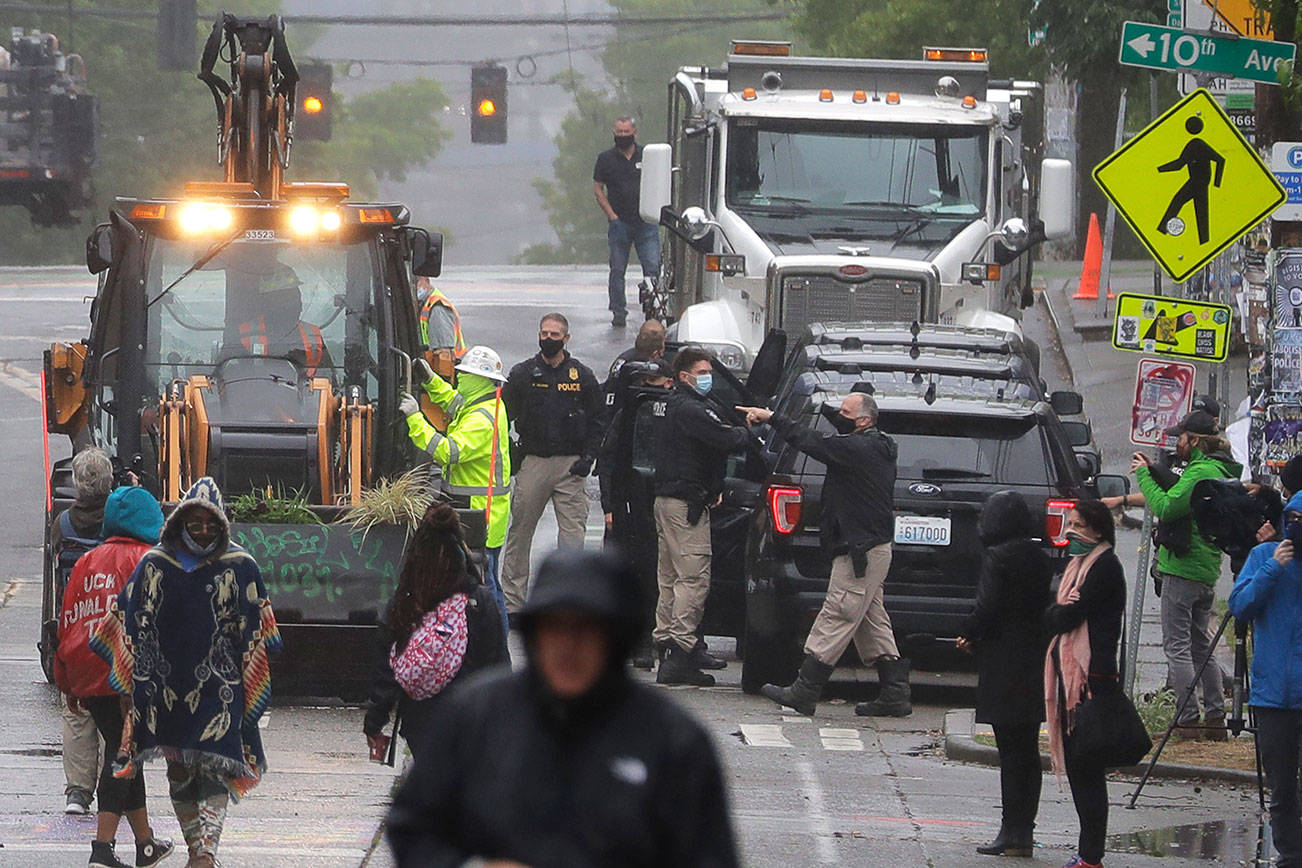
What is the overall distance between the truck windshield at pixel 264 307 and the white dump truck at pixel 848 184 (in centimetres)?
572

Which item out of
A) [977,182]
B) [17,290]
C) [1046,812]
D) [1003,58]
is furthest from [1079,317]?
[1046,812]

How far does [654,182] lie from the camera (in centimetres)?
1889

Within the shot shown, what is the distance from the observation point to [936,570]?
1282cm

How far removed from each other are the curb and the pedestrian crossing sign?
239 cm

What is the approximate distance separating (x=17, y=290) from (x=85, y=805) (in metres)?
26.7

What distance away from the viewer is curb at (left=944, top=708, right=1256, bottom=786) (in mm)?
11258

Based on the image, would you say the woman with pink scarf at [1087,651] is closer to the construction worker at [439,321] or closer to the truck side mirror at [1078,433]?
the truck side mirror at [1078,433]

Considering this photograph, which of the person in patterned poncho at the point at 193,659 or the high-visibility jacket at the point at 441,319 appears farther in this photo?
the high-visibility jacket at the point at 441,319

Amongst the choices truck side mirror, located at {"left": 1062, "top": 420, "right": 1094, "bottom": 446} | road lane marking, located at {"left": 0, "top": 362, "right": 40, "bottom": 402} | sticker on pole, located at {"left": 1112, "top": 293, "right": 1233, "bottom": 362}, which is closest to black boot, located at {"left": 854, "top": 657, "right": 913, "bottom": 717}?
sticker on pole, located at {"left": 1112, "top": 293, "right": 1233, "bottom": 362}

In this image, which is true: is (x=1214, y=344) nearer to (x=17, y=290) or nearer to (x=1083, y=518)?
(x=1083, y=518)

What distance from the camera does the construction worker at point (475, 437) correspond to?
42.7ft

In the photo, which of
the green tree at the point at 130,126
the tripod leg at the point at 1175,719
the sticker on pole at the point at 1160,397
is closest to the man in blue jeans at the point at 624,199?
the sticker on pole at the point at 1160,397

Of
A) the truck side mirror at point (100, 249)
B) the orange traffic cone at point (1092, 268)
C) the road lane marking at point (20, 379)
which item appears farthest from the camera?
the orange traffic cone at point (1092, 268)

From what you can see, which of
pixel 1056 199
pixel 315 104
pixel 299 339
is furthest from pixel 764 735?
pixel 315 104
